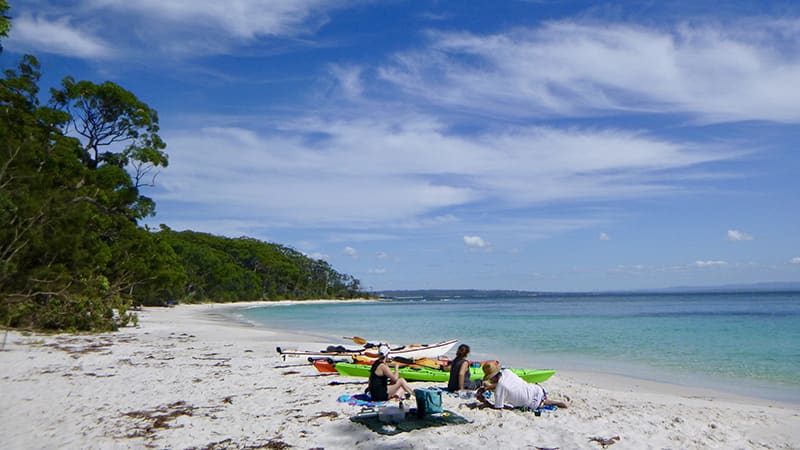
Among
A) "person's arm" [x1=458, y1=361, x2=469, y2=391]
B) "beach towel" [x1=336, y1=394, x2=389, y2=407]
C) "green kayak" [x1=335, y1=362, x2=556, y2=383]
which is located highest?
"person's arm" [x1=458, y1=361, x2=469, y2=391]

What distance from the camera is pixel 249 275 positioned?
3568 inches

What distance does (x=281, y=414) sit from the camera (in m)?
7.96

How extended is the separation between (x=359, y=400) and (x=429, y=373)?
8.11 feet

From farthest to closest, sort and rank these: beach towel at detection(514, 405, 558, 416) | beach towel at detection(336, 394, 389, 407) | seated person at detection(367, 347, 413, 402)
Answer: seated person at detection(367, 347, 413, 402) → beach towel at detection(336, 394, 389, 407) → beach towel at detection(514, 405, 558, 416)

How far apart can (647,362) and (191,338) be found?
15.7 m

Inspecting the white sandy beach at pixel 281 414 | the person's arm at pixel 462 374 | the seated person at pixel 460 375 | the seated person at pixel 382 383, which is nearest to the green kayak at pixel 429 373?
the white sandy beach at pixel 281 414

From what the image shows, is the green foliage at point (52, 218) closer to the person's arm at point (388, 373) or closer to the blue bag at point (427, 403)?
the person's arm at point (388, 373)

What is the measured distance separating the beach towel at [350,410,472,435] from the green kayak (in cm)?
294

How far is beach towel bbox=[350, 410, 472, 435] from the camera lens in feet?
22.6

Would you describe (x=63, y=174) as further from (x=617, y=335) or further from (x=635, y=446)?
(x=617, y=335)

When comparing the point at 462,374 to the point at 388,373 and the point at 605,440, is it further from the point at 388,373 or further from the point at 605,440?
the point at 605,440

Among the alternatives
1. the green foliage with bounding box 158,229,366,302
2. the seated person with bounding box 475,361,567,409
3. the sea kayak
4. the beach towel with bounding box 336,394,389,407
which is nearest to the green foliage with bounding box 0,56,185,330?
the sea kayak

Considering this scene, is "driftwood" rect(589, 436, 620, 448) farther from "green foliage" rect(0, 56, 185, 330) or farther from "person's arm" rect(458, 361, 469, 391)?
"green foliage" rect(0, 56, 185, 330)

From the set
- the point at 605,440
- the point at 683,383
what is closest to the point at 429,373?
the point at 605,440
